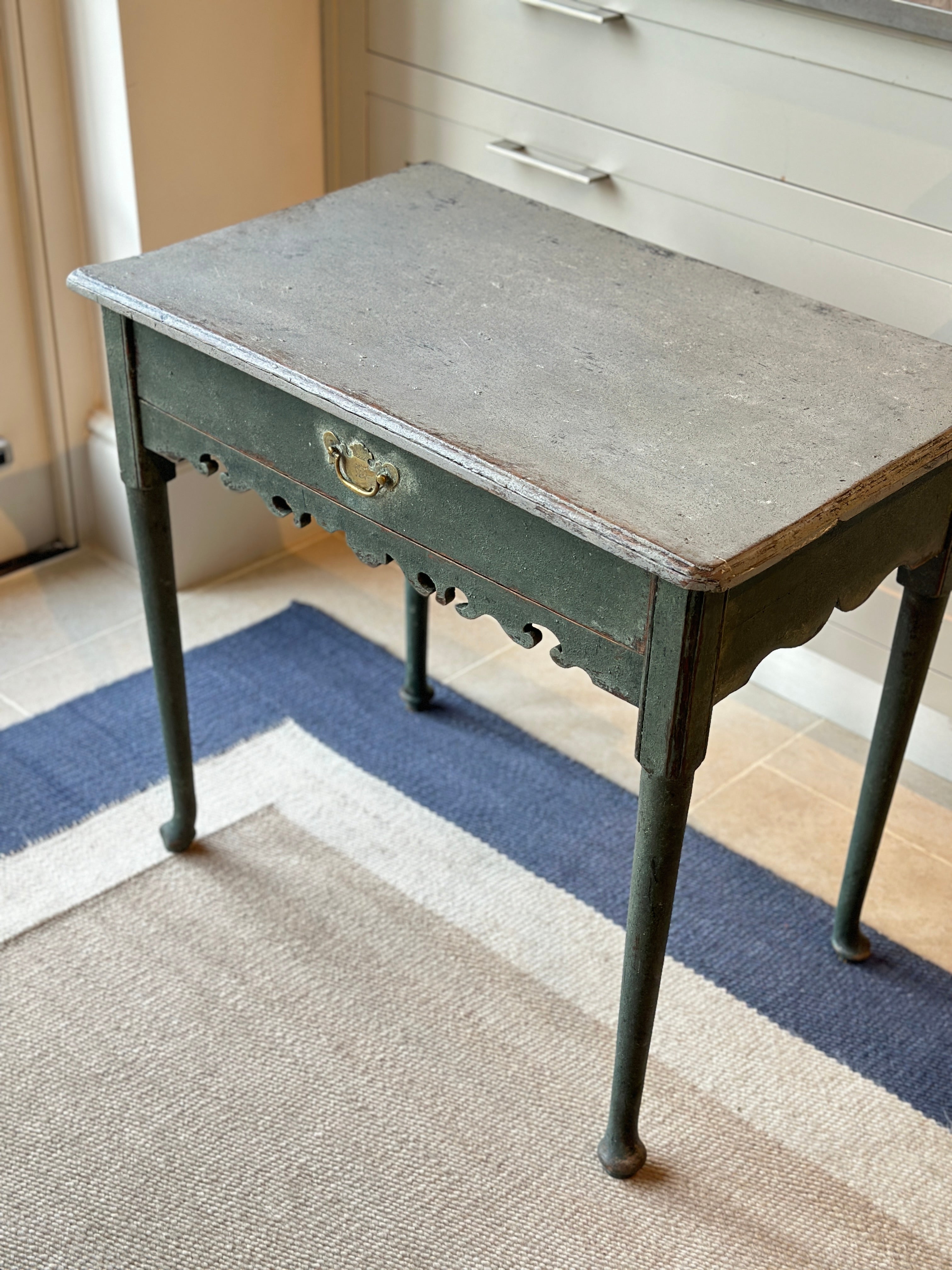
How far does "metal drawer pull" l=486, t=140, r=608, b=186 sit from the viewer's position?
1994mm

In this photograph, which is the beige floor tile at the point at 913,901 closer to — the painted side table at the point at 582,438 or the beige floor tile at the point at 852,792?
the beige floor tile at the point at 852,792

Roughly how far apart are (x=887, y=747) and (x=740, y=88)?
87 centimetres

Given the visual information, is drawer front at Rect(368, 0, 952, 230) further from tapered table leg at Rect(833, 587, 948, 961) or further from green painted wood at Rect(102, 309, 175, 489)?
green painted wood at Rect(102, 309, 175, 489)

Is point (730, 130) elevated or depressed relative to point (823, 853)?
elevated

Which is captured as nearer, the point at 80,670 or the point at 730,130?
the point at 730,130

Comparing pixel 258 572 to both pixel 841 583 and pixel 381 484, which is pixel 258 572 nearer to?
pixel 381 484

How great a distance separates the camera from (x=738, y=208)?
6.16 feet

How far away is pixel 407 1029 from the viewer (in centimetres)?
161

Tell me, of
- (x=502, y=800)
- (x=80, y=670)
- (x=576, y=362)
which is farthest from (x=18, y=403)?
(x=576, y=362)

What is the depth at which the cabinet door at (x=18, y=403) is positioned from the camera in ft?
7.23

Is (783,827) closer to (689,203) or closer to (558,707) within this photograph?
(558,707)

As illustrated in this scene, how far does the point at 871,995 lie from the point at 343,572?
119 cm

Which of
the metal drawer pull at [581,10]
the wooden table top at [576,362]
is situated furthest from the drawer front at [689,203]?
the wooden table top at [576,362]

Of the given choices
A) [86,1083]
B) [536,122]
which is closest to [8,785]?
[86,1083]
